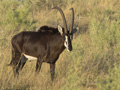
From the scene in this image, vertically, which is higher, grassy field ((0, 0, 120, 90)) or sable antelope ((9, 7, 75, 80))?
sable antelope ((9, 7, 75, 80))

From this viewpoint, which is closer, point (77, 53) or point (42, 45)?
point (42, 45)

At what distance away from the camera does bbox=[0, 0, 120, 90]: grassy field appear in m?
5.21

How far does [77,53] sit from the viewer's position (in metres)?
6.84

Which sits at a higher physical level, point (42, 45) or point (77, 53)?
point (42, 45)

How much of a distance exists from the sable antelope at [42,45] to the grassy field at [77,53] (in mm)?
285

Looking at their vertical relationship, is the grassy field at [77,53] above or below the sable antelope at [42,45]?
below

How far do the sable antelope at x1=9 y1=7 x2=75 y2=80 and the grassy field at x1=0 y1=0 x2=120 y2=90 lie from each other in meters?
0.28

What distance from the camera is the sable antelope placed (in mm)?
6086

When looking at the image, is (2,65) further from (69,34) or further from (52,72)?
(69,34)

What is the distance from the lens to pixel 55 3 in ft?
54.3

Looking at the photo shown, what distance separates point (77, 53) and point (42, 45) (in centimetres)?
115

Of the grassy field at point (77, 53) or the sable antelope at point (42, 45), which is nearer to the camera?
the grassy field at point (77, 53)

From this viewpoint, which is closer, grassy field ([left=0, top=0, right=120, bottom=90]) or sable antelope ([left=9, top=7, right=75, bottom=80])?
grassy field ([left=0, top=0, right=120, bottom=90])

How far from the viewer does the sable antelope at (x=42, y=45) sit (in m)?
6.09
